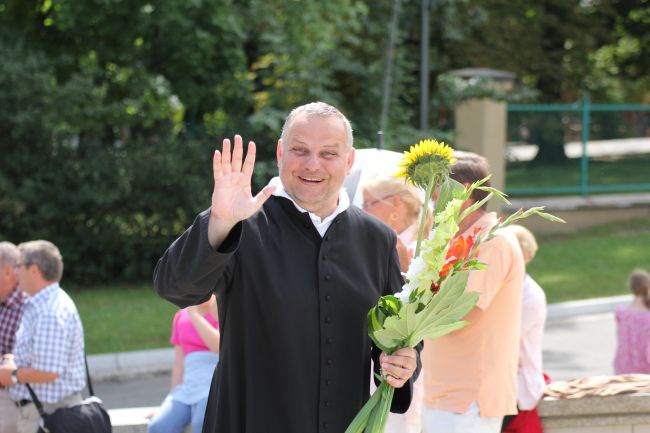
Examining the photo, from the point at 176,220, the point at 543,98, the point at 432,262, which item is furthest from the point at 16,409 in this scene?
the point at 543,98

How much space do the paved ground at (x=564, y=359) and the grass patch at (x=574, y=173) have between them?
6752 millimetres

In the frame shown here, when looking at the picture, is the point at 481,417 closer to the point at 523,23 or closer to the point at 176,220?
the point at 176,220

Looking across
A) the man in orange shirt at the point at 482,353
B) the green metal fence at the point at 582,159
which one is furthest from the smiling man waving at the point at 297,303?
the green metal fence at the point at 582,159

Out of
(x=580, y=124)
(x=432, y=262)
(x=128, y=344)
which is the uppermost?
(x=580, y=124)

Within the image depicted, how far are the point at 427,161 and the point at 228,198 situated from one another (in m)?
0.75

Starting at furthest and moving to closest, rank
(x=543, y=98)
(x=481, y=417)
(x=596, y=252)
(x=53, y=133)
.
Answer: (x=543, y=98), (x=596, y=252), (x=53, y=133), (x=481, y=417)

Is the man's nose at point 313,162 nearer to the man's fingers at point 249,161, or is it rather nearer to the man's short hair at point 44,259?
the man's fingers at point 249,161

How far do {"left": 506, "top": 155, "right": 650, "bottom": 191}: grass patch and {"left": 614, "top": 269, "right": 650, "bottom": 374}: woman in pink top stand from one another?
12230 mm

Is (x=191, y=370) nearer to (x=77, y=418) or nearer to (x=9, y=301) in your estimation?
(x=77, y=418)

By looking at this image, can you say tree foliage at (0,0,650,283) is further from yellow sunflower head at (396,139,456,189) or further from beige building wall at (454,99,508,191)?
yellow sunflower head at (396,139,456,189)

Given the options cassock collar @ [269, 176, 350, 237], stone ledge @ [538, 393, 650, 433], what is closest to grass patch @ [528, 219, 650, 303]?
stone ledge @ [538, 393, 650, 433]

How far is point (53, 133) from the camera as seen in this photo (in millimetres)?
15109

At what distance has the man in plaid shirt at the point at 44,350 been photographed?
528cm

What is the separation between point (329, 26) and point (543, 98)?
40.0 feet
